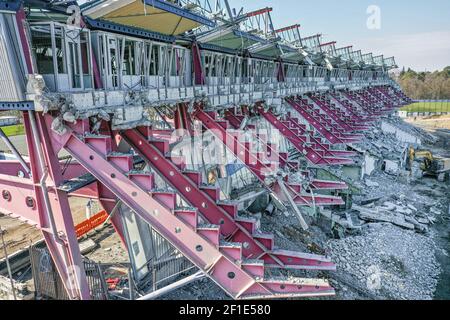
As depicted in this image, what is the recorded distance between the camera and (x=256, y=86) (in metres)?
18.8

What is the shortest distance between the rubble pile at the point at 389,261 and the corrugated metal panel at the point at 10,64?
1022cm

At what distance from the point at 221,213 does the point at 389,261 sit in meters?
8.00

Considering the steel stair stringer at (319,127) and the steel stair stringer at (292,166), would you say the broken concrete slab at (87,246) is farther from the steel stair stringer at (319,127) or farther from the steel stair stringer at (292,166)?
the steel stair stringer at (319,127)

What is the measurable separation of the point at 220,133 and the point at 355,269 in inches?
273

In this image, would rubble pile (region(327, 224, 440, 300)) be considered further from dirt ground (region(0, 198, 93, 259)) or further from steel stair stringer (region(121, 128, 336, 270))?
dirt ground (region(0, 198, 93, 259))

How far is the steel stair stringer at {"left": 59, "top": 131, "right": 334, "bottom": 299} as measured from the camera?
22.9 ft

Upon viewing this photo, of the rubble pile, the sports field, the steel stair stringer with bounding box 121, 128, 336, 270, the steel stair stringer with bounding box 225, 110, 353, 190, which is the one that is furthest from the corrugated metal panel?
the sports field

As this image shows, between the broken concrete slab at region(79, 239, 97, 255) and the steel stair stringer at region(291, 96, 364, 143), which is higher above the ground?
the steel stair stringer at region(291, 96, 364, 143)

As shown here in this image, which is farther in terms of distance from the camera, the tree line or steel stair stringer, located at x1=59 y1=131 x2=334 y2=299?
the tree line

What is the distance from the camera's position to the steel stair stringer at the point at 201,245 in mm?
6973

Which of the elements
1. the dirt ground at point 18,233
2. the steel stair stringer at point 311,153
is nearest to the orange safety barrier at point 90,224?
the dirt ground at point 18,233

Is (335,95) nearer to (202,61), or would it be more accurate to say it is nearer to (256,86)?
(256,86)

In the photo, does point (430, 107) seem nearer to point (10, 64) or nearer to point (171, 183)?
point (171, 183)

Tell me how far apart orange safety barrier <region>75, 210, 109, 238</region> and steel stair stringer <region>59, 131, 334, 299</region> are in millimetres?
6362
